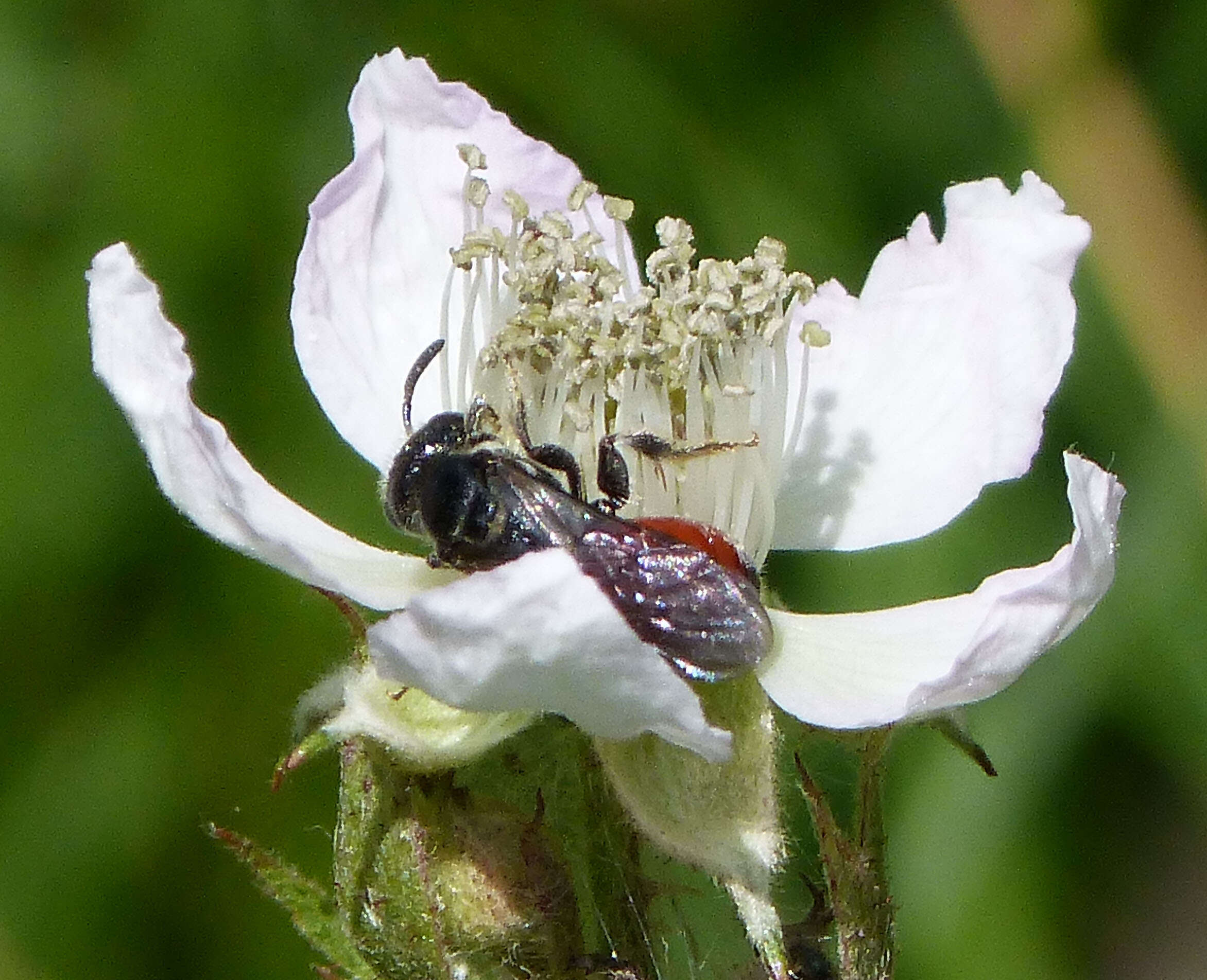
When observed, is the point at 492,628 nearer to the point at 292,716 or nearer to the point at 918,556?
the point at 292,716

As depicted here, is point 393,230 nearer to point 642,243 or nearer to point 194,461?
point 194,461

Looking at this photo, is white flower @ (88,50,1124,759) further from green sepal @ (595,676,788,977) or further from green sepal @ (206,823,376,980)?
green sepal @ (206,823,376,980)

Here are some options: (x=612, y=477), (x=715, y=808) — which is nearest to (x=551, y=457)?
(x=612, y=477)

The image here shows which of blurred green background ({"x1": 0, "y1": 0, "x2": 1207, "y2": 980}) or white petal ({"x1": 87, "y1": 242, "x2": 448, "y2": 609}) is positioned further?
blurred green background ({"x1": 0, "y1": 0, "x2": 1207, "y2": 980})

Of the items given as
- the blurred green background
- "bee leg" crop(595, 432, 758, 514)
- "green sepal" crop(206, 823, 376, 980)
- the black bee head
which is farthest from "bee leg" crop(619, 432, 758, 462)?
the blurred green background

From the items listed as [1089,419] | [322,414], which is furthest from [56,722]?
[1089,419]

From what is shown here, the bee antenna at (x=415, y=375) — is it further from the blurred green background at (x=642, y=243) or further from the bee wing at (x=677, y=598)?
the blurred green background at (x=642, y=243)
